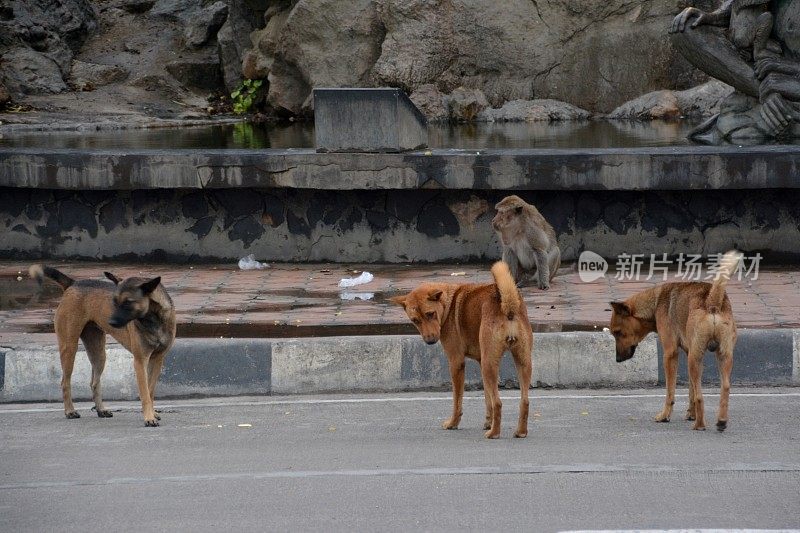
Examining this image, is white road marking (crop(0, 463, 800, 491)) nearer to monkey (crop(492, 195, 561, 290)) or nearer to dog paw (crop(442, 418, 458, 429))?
dog paw (crop(442, 418, 458, 429))

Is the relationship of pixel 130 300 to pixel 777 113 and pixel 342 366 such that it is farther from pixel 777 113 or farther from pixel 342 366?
pixel 777 113

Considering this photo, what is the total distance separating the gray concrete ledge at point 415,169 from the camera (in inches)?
424

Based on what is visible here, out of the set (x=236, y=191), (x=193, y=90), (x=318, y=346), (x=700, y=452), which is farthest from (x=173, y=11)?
(x=700, y=452)

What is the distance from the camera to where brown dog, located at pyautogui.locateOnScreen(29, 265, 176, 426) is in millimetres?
6961

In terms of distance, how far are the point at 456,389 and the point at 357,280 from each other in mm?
3958

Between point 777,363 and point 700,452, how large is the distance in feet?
6.61

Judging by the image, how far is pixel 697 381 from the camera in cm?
670

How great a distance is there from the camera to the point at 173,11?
2533 centimetres

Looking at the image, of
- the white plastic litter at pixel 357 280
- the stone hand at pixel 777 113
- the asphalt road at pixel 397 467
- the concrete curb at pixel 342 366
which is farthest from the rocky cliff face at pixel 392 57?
the asphalt road at pixel 397 467

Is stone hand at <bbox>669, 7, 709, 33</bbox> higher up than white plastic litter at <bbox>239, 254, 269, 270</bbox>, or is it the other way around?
stone hand at <bbox>669, 7, 709, 33</bbox>

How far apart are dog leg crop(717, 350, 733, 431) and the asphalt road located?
0.08 metres

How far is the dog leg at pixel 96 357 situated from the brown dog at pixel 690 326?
2893mm

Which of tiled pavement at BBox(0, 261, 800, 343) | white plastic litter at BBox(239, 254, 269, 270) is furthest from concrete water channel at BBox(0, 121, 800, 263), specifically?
tiled pavement at BBox(0, 261, 800, 343)

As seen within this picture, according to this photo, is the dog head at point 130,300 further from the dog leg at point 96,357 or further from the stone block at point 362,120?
the stone block at point 362,120
